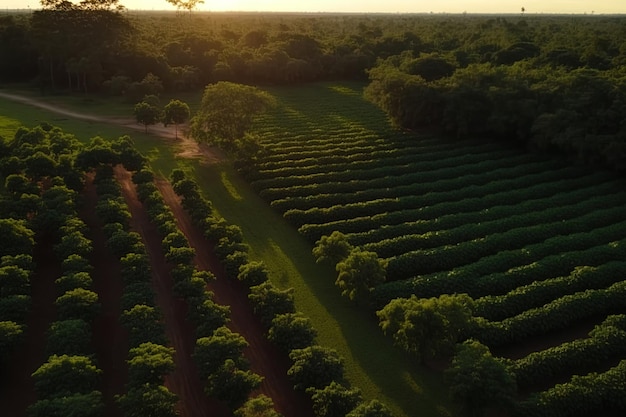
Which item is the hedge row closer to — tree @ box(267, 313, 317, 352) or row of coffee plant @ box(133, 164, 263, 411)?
row of coffee plant @ box(133, 164, 263, 411)

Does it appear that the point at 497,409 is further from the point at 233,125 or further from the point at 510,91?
the point at 510,91

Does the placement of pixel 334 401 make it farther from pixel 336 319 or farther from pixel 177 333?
pixel 177 333

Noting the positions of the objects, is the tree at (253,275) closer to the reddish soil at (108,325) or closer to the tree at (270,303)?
the tree at (270,303)

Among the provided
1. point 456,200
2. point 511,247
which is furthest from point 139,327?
point 456,200

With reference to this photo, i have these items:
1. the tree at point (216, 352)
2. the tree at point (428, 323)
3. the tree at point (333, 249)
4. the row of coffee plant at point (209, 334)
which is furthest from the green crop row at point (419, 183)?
the tree at point (216, 352)

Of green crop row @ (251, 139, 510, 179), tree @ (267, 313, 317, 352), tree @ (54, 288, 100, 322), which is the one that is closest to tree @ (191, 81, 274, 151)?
green crop row @ (251, 139, 510, 179)

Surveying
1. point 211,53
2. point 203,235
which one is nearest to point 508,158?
point 203,235
